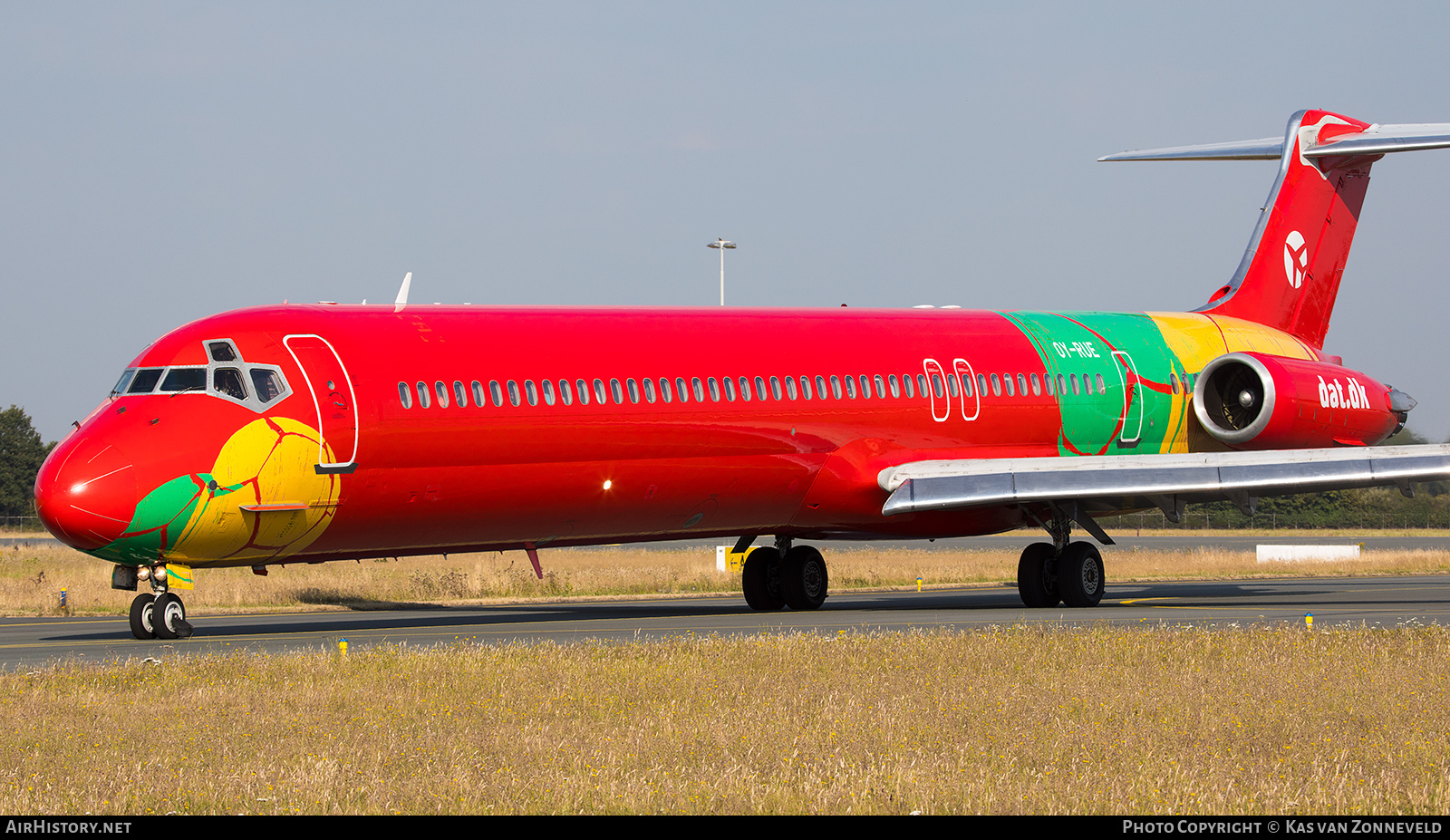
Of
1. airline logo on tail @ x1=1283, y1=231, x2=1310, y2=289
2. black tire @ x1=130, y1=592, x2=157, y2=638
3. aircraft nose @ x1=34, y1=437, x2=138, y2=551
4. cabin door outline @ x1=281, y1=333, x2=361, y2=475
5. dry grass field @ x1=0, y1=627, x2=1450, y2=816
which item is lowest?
dry grass field @ x1=0, y1=627, x2=1450, y2=816

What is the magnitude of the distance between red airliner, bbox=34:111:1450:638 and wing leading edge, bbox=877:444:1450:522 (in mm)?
41

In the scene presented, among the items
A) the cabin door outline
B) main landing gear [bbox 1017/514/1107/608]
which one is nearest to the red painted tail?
main landing gear [bbox 1017/514/1107/608]

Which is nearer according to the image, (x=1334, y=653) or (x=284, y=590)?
(x=1334, y=653)

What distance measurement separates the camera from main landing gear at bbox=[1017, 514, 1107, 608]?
25.4 meters

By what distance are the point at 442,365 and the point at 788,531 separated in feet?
23.9

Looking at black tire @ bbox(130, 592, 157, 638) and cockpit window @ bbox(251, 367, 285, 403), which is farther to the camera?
black tire @ bbox(130, 592, 157, 638)

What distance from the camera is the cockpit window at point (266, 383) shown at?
18797 millimetres

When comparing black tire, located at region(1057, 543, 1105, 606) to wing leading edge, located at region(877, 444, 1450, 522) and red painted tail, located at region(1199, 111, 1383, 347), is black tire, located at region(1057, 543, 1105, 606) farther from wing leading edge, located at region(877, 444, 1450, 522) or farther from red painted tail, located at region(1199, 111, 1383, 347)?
red painted tail, located at region(1199, 111, 1383, 347)

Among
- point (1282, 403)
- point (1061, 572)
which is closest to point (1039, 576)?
point (1061, 572)

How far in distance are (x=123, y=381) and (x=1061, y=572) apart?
46.3 feet

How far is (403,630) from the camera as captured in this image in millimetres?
21500
